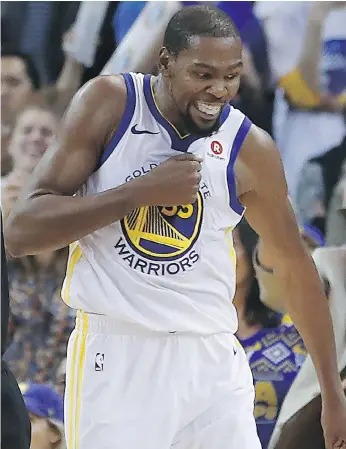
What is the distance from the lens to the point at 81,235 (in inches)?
68.2

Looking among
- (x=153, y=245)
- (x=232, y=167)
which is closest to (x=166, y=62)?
(x=232, y=167)

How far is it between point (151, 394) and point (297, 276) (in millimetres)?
517

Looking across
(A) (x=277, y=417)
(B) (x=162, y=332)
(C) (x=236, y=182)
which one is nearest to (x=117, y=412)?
(B) (x=162, y=332)

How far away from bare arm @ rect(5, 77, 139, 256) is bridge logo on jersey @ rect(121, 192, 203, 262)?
0.11m

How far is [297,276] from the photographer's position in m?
2.13

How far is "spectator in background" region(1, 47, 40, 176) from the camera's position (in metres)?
3.10

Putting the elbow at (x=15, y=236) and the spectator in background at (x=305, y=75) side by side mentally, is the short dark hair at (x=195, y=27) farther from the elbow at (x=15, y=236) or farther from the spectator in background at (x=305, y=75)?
the spectator in background at (x=305, y=75)

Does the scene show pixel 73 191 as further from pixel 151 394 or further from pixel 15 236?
pixel 151 394

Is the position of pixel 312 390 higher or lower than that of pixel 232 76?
lower

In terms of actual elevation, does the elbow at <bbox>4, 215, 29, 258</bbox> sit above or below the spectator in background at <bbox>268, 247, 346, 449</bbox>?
above

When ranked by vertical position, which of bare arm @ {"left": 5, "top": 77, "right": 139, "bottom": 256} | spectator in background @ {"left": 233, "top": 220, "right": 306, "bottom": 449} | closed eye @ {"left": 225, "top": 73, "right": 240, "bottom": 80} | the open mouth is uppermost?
closed eye @ {"left": 225, "top": 73, "right": 240, "bottom": 80}

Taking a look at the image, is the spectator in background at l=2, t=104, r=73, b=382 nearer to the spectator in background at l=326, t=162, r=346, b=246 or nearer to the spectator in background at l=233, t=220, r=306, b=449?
the spectator in background at l=233, t=220, r=306, b=449

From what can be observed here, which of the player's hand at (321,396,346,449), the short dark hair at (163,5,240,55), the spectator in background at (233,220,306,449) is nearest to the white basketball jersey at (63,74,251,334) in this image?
the short dark hair at (163,5,240,55)

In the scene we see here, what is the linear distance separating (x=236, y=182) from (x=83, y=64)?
4.30ft
